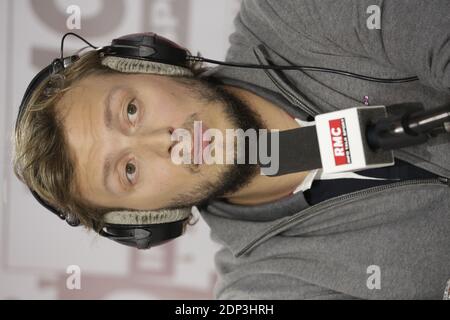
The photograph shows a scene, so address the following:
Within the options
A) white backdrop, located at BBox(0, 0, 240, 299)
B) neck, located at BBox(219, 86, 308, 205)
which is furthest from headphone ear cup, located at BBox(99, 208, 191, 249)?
white backdrop, located at BBox(0, 0, 240, 299)

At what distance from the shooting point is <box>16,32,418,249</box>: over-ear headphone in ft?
2.91

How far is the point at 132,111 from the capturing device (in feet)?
2.80

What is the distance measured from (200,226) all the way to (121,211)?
0.37m

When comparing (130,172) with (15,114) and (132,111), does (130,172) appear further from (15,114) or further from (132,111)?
(15,114)

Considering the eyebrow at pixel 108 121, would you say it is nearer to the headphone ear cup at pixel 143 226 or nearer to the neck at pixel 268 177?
the headphone ear cup at pixel 143 226

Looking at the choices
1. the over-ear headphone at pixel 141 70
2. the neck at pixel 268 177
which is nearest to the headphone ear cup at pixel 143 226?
the over-ear headphone at pixel 141 70

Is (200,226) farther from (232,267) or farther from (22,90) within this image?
(22,90)

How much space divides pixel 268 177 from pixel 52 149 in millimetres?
411

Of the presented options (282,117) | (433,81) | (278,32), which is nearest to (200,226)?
(282,117)

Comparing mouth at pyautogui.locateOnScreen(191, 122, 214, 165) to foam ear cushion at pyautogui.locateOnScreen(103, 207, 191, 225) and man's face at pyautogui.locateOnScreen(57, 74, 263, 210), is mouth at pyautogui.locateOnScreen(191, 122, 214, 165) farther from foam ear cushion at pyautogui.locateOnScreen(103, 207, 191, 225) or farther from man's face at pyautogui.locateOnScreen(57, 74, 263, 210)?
foam ear cushion at pyautogui.locateOnScreen(103, 207, 191, 225)

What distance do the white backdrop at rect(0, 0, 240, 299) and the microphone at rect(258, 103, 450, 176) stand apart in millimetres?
695

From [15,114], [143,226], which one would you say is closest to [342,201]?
[143,226]

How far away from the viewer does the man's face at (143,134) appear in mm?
835

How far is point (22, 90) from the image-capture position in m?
1.14
